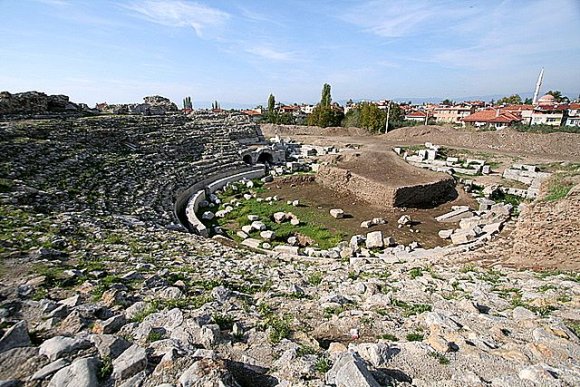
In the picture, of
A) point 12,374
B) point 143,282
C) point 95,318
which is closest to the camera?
point 12,374

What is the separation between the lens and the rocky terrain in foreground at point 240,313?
3211mm

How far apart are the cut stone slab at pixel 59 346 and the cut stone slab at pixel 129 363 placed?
0.56 meters

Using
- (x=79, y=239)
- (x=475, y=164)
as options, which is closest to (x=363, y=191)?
(x=475, y=164)

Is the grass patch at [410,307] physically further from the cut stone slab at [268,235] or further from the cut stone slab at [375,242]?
the cut stone slab at [268,235]

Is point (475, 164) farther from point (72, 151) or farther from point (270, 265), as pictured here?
point (72, 151)

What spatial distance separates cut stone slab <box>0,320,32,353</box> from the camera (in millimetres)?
3283

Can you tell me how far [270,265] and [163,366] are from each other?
564 cm

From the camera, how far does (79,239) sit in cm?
753

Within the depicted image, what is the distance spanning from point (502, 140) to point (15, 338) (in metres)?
37.4

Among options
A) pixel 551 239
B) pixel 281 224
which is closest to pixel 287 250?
pixel 281 224

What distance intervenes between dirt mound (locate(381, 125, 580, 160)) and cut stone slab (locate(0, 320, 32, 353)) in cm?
3461

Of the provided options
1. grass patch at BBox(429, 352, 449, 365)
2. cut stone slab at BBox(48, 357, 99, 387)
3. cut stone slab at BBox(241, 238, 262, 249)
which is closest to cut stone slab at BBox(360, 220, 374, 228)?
cut stone slab at BBox(241, 238, 262, 249)

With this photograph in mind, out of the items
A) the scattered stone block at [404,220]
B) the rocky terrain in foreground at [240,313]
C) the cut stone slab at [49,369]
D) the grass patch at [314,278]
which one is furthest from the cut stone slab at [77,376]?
the scattered stone block at [404,220]

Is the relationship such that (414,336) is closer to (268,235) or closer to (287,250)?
(287,250)
